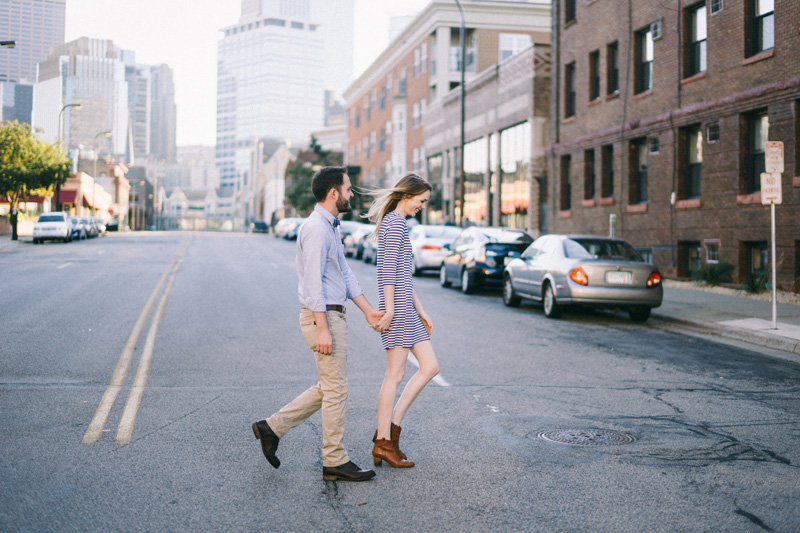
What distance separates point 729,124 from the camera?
19953mm

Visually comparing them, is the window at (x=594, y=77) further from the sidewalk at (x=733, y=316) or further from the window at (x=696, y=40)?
the sidewalk at (x=733, y=316)

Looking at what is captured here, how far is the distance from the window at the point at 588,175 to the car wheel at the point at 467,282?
9917 mm

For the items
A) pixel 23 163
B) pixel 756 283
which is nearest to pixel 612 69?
pixel 756 283

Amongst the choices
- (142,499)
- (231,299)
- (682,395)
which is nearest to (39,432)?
(142,499)

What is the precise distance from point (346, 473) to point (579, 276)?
976 cm

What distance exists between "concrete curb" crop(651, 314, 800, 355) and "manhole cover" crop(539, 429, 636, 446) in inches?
230

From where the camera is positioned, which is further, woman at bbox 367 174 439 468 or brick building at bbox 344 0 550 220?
brick building at bbox 344 0 550 220

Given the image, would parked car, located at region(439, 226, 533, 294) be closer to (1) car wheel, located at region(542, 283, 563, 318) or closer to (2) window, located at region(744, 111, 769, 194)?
(1) car wheel, located at region(542, 283, 563, 318)

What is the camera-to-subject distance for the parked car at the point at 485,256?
19.0 m

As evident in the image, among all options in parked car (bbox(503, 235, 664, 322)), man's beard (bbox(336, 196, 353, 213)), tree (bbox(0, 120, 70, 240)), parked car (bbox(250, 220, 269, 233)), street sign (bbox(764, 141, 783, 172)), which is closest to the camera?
man's beard (bbox(336, 196, 353, 213))

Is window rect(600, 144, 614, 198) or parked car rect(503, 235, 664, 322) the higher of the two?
window rect(600, 144, 614, 198)

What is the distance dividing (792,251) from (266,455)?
50.8 feet

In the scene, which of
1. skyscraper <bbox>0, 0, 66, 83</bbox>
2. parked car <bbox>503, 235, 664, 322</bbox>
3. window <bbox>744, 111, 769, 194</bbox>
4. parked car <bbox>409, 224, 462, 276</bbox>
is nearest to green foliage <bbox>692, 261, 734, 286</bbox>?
window <bbox>744, 111, 769, 194</bbox>

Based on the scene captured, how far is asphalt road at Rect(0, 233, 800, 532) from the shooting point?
15.3 feet
